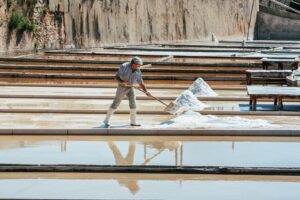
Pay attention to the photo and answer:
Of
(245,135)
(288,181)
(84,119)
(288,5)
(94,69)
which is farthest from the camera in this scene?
(288,5)

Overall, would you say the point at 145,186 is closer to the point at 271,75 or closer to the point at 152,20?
the point at 271,75

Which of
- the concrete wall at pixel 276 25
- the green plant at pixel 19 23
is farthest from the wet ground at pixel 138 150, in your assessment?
the concrete wall at pixel 276 25

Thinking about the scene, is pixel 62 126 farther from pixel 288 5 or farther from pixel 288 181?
pixel 288 5

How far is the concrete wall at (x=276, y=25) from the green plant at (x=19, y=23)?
3081cm

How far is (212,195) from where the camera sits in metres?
7.03

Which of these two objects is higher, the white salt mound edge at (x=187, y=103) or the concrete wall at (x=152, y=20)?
the concrete wall at (x=152, y=20)

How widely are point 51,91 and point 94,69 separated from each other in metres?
5.04

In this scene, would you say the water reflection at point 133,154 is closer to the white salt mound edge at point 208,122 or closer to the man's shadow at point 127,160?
the man's shadow at point 127,160

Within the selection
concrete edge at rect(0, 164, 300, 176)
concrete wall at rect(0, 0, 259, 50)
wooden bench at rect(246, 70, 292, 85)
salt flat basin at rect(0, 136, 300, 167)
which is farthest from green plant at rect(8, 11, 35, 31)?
concrete edge at rect(0, 164, 300, 176)

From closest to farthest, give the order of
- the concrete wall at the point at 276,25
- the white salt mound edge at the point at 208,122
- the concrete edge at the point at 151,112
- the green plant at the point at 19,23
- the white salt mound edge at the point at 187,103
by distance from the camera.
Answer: the white salt mound edge at the point at 208,122
the concrete edge at the point at 151,112
the white salt mound edge at the point at 187,103
the green plant at the point at 19,23
the concrete wall at the point at 276,25

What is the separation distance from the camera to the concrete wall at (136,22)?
1162 inches

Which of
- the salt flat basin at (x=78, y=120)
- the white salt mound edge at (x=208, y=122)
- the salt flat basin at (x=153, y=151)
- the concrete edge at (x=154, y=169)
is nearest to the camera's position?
the concrete edge at (x=154, y=169)

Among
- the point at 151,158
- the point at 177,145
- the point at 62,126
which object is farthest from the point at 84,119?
the point at 151,158

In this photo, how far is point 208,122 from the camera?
11719 millimetres
